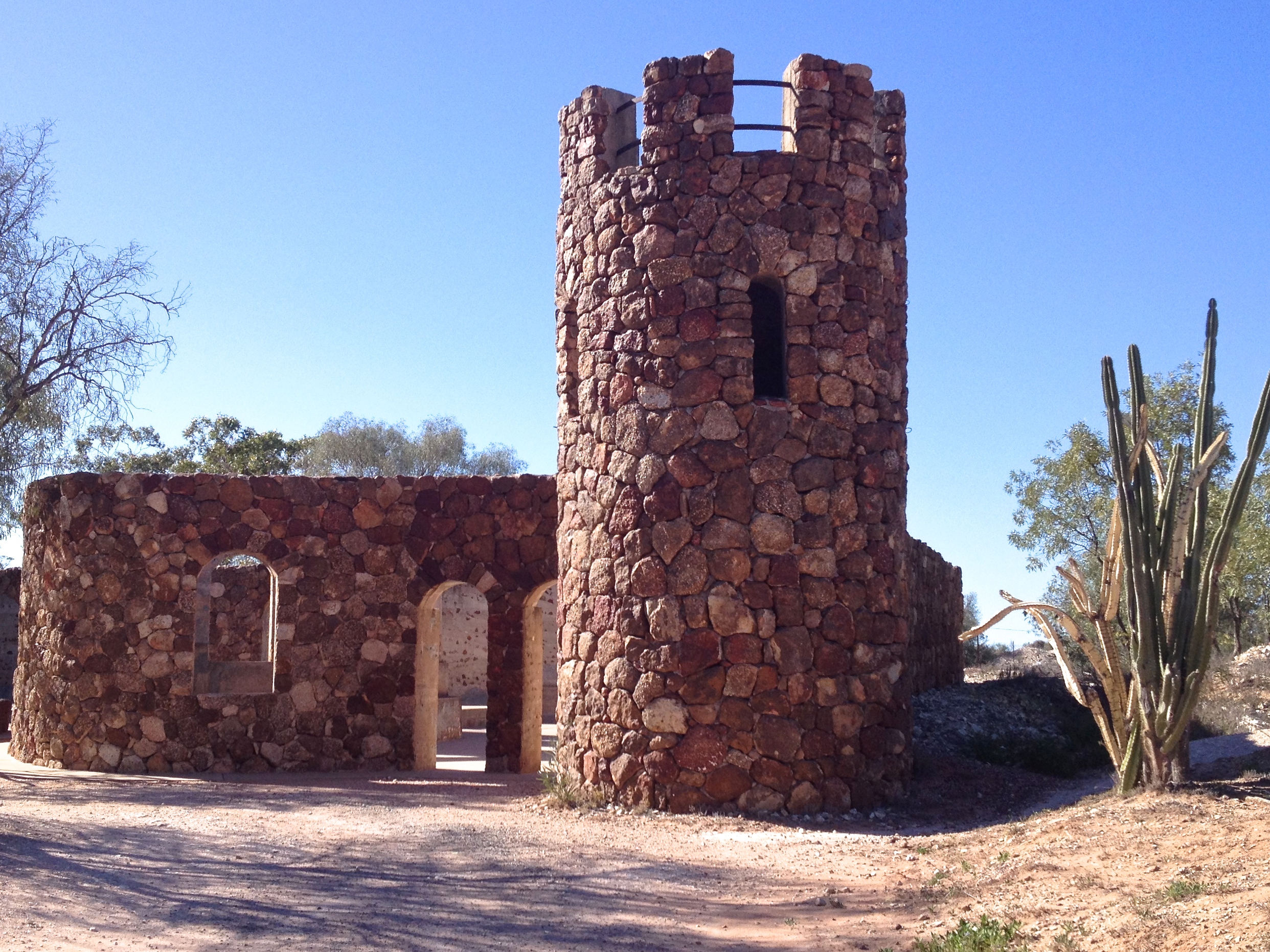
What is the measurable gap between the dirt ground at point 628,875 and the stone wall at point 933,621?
4.93 m

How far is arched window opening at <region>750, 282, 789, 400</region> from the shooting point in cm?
1009

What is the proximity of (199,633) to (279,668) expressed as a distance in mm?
6377

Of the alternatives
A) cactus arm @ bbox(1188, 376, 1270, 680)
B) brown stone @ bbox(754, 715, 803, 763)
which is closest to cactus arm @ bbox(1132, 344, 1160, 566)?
cactus arm @ bbox(1188, 376, 1270, 680)

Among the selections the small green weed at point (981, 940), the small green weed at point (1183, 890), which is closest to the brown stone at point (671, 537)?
the small green weed at point (981, 940)

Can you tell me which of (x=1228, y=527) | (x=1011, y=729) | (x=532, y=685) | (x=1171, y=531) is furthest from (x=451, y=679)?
(x=1228, y=527)

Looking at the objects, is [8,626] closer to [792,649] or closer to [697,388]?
[697,388]

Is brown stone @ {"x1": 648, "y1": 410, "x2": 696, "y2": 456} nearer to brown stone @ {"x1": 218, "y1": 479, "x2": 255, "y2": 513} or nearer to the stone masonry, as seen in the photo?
the stone masonry

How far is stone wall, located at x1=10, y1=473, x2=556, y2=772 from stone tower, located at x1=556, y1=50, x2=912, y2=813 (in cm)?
279

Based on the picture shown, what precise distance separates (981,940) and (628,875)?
243 cm

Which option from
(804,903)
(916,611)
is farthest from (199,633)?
(804,903)

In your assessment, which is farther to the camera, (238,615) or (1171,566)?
(238,615)

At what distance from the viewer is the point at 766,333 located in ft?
33.9

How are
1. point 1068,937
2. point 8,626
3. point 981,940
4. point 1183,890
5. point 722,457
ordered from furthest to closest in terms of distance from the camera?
point 8,626 → point 722,457 → point 1183,890 → point 981,940 → point 1068,937

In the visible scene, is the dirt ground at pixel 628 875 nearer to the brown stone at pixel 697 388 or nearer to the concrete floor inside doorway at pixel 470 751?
the brown stone at pixel 697 388
